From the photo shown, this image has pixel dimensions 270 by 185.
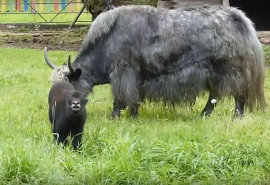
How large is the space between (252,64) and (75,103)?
10.8 ft

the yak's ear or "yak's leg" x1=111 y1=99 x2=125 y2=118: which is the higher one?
the yak's ear

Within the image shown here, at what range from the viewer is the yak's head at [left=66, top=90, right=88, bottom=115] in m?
5.96

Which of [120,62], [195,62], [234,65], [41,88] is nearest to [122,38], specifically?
[120,62]

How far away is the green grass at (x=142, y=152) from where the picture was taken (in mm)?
4883

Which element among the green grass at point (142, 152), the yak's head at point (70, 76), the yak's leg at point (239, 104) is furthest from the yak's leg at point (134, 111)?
the yak's leg at point (239, 104)

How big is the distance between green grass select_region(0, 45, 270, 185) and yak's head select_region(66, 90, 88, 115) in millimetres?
315

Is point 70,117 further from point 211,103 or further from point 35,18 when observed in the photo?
point 35,18

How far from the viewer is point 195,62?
830 cm

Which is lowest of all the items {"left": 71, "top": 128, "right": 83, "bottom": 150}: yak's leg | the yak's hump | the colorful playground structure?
the colorful playground structure

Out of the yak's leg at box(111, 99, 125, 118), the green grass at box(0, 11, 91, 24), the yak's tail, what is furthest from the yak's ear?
the green grass at box(0, 11, 91, 24)

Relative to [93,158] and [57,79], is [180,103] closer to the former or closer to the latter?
[57,79]

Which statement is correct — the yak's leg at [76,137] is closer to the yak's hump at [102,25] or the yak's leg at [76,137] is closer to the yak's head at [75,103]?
the yak's head at [75,103]

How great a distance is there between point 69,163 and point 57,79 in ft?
9.94

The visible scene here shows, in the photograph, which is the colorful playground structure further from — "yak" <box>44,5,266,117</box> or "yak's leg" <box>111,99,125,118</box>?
"yak's leg" <box>111,99,125,118</box>
